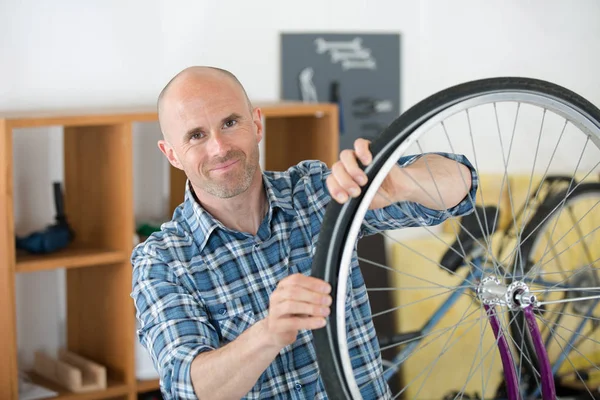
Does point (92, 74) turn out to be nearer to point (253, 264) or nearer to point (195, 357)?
point (253, 264)

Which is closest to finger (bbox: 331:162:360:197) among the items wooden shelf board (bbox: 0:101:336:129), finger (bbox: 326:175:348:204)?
finger (bbox: 326:175:348:204)

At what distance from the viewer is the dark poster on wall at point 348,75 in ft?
9.88

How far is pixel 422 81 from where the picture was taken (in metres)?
3.30

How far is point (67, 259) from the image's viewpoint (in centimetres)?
236

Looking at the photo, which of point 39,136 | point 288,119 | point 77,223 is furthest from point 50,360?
point 288,119

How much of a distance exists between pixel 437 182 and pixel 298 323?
1.48ft

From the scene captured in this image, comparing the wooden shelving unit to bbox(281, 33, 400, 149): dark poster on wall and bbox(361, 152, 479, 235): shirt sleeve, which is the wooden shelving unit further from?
bbox(361, 152, 479, 235): shirt sleeve

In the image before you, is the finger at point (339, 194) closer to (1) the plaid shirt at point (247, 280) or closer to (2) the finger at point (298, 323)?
(2) the finger at point (298, 323)

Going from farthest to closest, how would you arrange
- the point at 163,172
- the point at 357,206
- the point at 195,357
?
the point at 163,172
the point at 195,357
the point at 357,206

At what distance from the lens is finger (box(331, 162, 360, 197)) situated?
1.15 metres

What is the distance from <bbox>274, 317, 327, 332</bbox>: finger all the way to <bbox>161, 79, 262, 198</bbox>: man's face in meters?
0.42

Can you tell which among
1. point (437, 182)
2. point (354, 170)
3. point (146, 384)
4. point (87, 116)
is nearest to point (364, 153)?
point (354, 170)

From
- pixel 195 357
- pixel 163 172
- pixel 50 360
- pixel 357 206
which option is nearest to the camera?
pixel 357 206

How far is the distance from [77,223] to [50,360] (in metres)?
0.41
